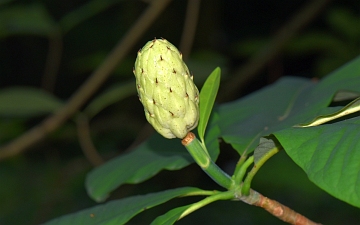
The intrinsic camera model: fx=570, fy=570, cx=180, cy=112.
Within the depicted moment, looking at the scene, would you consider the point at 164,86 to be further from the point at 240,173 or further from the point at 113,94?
the point at 113,94

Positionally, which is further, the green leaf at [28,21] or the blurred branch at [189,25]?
the green leaf at [28,21]

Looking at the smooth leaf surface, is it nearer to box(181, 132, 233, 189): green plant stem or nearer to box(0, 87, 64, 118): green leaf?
box(181, 132, 233, 189): green plant stem

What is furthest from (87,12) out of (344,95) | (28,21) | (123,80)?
(344,95)

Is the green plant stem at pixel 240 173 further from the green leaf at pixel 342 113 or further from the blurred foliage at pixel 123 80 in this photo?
the blurred foliage at pixel 123 80

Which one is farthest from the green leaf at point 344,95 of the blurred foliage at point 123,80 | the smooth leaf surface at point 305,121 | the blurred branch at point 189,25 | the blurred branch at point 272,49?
the blurred branch at point 272,49

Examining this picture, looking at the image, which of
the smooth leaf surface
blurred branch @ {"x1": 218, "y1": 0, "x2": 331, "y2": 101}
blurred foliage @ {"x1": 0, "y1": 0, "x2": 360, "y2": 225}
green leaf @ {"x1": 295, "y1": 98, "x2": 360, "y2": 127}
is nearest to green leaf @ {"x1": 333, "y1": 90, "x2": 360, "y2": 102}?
the smooth leaf surface

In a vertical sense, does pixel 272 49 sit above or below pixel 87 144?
above
